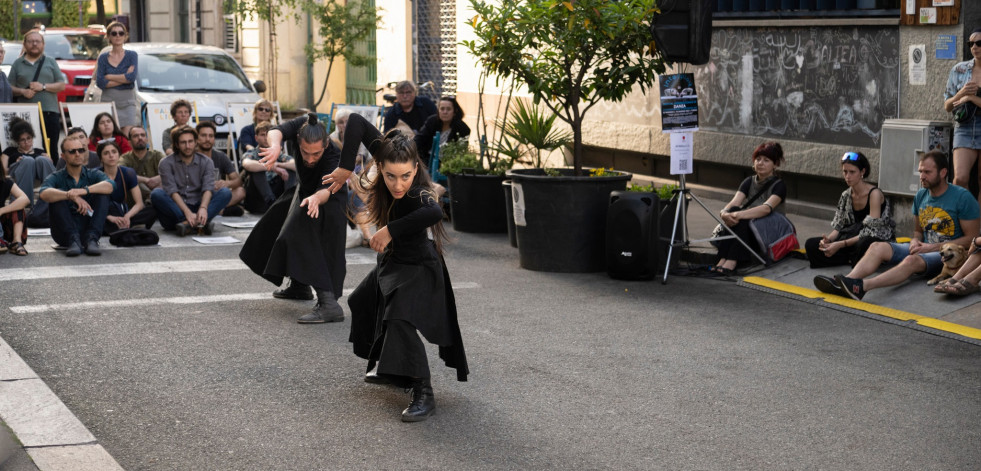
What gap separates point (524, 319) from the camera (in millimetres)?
8617

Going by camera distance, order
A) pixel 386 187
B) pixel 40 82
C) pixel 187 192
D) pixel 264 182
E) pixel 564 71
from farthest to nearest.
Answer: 1. pixel 40 82
2. pixel 264 182
3. pixel 187 192
4. pixel 564 71
5. pixel 386 187

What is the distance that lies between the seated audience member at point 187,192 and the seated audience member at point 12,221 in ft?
5.21

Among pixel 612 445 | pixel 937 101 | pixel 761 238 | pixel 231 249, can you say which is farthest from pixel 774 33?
pixel 612 445

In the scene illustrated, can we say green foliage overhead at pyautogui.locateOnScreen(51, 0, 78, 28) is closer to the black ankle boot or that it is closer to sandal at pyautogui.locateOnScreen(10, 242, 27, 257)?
sandal at pyautogui.locateOnScreen(10, 242, 27, 257)

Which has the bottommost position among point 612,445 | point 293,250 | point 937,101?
point 612,445

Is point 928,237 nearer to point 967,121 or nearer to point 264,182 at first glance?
point 967,121

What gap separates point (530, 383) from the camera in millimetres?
6859

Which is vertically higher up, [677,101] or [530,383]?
[677,101]

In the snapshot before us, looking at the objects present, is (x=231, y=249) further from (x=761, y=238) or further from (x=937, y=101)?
(x=937, y=101)

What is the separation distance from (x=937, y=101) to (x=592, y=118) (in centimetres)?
604

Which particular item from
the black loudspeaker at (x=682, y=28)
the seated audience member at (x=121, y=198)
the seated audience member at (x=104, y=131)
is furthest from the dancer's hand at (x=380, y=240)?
the seated audience member at (x=104, y=131)

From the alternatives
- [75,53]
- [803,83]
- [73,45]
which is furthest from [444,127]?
[73,45]

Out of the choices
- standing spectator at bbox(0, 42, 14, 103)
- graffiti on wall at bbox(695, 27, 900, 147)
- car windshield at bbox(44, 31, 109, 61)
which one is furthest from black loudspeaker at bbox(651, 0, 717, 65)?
car windshield at bbox(44, 31, 109, 61)

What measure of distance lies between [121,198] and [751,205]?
6.27 m
